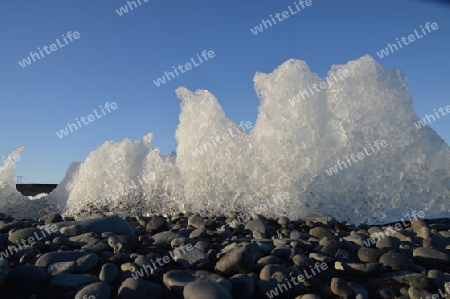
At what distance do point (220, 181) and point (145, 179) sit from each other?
169 centimetres

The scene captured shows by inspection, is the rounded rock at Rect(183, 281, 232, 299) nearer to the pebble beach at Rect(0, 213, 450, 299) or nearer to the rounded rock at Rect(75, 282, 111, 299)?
the pebble beach at Rect(0, 213, 450, 299)

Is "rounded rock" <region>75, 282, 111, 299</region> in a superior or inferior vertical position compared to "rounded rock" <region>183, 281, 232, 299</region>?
superior

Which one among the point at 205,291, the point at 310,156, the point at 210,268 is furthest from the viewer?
the point at 310,156

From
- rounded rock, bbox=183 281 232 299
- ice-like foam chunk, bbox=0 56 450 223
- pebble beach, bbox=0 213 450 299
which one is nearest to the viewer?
rounded rock, bbox=183 281 232 299

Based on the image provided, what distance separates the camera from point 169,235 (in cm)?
354

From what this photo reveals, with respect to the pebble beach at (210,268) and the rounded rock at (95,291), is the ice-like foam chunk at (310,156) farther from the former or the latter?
the rounded rock at (95,291)

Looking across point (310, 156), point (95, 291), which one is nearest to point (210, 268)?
point (95, 291)

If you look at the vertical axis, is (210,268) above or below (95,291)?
below

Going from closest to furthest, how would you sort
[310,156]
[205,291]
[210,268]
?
[205,291], [210,268], [310,156]

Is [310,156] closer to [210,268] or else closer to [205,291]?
[210,268]

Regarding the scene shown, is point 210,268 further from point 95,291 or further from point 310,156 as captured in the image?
point 310,156

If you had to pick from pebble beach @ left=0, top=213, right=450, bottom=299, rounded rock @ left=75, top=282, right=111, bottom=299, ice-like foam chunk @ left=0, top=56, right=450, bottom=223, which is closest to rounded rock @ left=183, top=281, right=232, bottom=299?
pebble beach @ left=0, top=213, right=450, bottom=299

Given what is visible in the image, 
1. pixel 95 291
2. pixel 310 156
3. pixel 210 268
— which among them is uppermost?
pixel 95 291

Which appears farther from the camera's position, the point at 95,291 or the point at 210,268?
the point at 210,268
